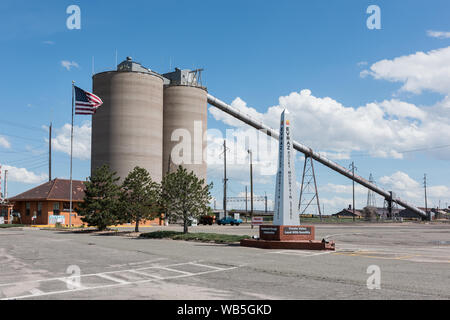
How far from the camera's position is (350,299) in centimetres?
852

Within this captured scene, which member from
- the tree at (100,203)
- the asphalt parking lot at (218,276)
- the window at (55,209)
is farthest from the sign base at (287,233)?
the window at (55,209)

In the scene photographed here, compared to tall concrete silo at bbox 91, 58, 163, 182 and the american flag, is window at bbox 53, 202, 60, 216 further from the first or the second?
the american flag

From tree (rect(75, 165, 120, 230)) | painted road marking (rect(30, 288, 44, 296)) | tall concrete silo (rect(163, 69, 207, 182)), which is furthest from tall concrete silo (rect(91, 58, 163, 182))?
painted road marking (rect(30, 288, 44, 296))

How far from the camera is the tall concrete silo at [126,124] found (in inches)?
2395

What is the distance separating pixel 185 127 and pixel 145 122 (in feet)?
27.9

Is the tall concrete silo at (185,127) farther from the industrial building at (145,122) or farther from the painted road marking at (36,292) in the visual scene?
the painted road marking at (36,292)

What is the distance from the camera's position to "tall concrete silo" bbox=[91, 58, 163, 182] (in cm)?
6084

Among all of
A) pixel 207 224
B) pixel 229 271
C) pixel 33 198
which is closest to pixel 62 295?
pixel 229 271

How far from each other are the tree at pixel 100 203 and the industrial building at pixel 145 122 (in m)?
20.2

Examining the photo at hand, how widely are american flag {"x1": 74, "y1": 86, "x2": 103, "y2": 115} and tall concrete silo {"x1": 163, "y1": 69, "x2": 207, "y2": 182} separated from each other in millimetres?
28701

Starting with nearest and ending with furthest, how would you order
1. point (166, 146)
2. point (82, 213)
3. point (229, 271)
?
point (229, 271) < point (82, 213) < point (166, 146)

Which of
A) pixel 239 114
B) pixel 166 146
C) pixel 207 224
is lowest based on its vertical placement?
pixel 207 224

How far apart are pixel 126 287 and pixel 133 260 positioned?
235 inches
